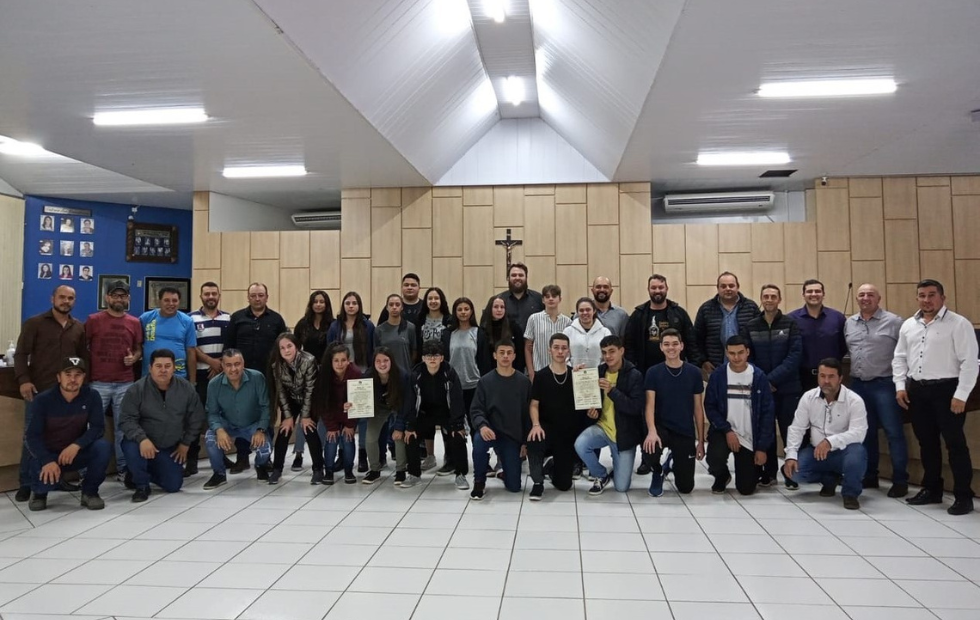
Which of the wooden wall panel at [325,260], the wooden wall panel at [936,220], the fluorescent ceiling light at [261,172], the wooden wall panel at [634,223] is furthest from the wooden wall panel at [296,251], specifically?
the wooden wall panel at [936,220]

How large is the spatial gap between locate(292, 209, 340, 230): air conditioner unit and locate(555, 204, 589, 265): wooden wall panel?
369 centimetres

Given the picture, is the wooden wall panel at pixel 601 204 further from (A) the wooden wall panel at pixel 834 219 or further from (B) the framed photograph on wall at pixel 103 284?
(B) the framed photograph on wall at pixel 103 284

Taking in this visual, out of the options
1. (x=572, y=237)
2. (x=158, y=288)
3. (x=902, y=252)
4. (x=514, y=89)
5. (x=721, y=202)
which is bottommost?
(x=158, y=288)

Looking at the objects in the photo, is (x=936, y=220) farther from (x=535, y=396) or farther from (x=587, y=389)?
(x=535, y=396)

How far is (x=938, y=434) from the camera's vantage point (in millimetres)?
4289

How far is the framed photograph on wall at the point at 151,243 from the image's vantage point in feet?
33.3

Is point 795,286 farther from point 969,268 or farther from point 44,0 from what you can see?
point 44,0

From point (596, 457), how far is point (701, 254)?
16.4 feet

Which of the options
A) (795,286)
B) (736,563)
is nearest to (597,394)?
(736,563)

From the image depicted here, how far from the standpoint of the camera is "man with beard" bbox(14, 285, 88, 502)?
467 centimetres

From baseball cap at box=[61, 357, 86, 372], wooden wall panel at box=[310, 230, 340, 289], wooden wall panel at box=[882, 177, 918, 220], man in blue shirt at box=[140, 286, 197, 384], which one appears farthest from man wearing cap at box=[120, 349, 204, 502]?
wooden wall panel at box=[882, 177, 918, 220]

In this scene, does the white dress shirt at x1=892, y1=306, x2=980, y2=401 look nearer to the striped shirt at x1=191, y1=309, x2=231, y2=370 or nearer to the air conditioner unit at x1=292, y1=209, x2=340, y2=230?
the striped shirt at x1=191, y1=309, x2=231, y2=370

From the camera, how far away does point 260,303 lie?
5621 millimetres

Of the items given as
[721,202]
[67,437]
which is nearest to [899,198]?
[721,202]
